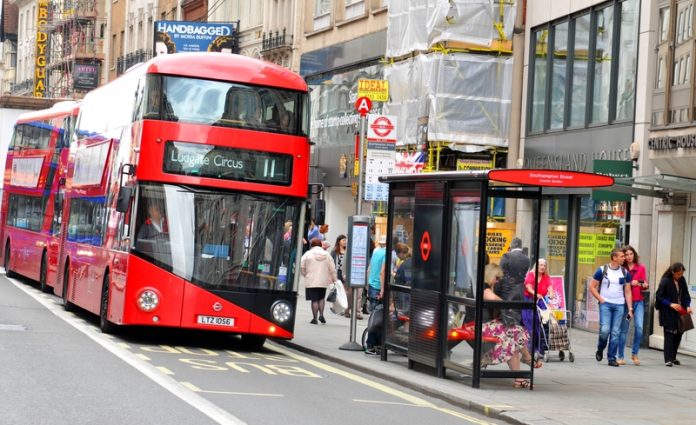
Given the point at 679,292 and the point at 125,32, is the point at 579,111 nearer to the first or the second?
the point at 679,292

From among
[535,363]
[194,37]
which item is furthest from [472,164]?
[194,37]

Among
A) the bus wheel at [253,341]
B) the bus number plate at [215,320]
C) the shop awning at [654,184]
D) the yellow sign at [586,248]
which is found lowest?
the bus wheel at [253,341]

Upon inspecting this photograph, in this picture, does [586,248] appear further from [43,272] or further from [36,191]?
[36,191]

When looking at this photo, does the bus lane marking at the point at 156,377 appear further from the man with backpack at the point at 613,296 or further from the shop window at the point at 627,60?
the shop window at the point at 627,60

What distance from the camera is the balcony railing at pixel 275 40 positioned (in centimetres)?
4456

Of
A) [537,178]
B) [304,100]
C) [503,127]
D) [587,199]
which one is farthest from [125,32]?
[537,178]

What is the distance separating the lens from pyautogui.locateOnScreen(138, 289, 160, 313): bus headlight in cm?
1862

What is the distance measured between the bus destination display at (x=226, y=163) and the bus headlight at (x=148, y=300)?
1627 mm

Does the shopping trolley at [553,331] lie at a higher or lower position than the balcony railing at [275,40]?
lower

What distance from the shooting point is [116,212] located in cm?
2036

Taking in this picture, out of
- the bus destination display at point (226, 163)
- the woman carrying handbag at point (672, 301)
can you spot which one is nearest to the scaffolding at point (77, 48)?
the bus destination display at point (226, 163)

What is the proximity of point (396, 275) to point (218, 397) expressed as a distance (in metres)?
5.47

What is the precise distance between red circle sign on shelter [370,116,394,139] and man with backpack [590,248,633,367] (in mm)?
3640

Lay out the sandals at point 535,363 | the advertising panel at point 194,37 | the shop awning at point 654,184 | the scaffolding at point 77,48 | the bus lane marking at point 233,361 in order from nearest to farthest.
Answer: the sandals at point 535,363, the bus lane marking at point 233,361, the shop awning at point 654,184, the advertising panel at point 194,37, the scaffolding at point 77,48
